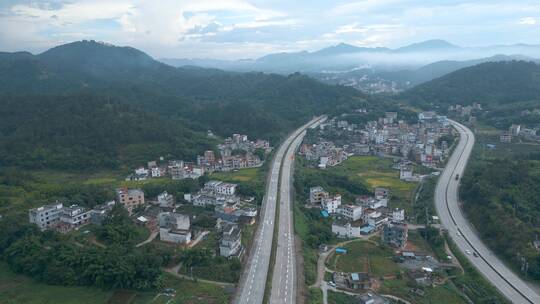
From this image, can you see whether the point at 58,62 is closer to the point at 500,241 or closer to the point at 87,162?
the point at 87,162

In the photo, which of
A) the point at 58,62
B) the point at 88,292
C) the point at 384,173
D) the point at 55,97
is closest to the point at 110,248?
the point at 88,292

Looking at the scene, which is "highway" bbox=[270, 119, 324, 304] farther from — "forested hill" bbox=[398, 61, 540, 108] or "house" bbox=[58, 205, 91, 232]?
"forested hill" bbox=[398, 61, 540, 108]

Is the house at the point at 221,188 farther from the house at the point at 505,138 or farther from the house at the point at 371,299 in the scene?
the house at the point at 505,138

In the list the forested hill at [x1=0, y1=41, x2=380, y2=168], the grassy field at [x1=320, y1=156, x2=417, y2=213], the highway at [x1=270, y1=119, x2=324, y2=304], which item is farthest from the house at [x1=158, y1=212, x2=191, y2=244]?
the forested hill at [x1=0, y1=41, x2=380, y2=168]

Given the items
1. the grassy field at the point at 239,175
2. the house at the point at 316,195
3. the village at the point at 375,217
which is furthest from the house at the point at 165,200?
the house at the point at 316,195

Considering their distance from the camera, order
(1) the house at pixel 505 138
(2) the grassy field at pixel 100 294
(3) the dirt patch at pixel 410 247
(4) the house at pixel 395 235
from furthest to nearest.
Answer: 1. (1) the house at pixel 505 138
2. (4) the house at pixel 395 235
3. (3) the dirt patch at pixel 410 247
4. (2) the grassy field at pixel 100 294

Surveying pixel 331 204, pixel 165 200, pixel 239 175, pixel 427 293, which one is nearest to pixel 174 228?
pixel 165 200
